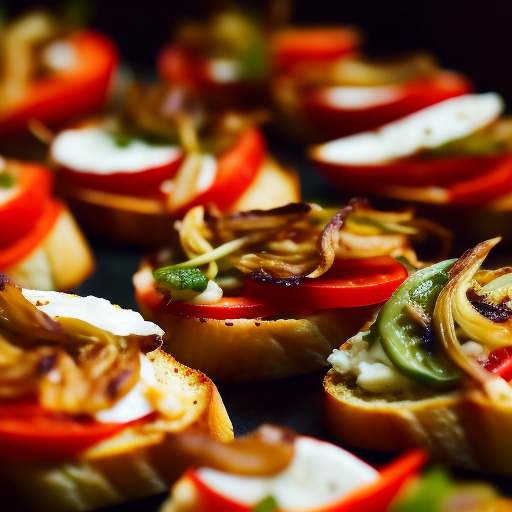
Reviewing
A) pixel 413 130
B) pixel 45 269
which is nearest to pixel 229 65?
pixel 413 130

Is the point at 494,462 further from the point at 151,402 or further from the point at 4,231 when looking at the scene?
the point at 4,231

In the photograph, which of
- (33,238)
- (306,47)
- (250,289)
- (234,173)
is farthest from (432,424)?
(306,47)

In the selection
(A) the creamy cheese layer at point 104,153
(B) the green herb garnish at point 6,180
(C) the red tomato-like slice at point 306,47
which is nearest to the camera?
(B) the green herb garnish at point 6,180

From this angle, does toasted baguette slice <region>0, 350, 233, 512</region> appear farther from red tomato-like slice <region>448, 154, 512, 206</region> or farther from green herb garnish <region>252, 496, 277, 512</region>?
red tomato-like slice <region>448, 154, 512, 206</region>

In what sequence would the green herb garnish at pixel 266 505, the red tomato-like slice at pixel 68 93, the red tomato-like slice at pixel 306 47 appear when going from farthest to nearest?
the red tomato-like slice at pixel 306 47 < the red tomato-like slice at pixel 68 93 < the green herb garnish at pixel 266 505

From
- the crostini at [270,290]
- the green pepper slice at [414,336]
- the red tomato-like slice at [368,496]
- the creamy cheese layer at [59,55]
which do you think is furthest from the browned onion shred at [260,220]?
the creamy cheese layer at [59,55]

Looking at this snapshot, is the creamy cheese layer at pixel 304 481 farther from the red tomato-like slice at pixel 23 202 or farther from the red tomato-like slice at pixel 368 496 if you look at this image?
the red tomato-like slice at pixel 23 202

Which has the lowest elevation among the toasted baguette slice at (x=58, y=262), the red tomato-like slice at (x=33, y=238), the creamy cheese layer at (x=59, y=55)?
the toasted baguette slice at (x=58, y=262)

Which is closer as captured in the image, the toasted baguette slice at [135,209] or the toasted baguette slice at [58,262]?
the toasted baguette slice at [58,262]
